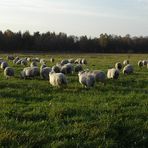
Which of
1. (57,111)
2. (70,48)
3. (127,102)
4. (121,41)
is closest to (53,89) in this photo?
(127,102)

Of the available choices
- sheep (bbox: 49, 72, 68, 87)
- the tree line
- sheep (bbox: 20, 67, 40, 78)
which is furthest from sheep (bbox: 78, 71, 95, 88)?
the tree line

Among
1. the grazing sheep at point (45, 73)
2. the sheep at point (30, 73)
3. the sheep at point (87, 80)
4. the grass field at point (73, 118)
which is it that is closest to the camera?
the grass field at point (73, 118)

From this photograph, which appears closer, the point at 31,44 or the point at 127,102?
the point at 127,102

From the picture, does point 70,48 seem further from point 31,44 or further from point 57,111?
point 57,111

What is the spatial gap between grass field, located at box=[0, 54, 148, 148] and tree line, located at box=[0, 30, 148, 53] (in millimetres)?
78668

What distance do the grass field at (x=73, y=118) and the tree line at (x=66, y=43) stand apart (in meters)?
78.7

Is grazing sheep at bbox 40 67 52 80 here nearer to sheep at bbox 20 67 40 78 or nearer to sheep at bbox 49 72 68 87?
sheep at bbox 20 67 40 78

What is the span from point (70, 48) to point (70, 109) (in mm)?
94431

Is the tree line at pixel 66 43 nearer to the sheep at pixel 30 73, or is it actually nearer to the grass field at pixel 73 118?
the sheep at pixel 30 73

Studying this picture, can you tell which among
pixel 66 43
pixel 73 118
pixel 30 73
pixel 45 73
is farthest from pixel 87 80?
pixel 66 43

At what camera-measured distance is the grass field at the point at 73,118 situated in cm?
987

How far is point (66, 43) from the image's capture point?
10812 centimetres

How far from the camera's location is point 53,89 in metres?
18.3

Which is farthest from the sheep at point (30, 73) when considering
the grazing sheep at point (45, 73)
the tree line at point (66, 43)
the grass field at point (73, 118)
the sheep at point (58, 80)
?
the tree line at point (66, 43)
